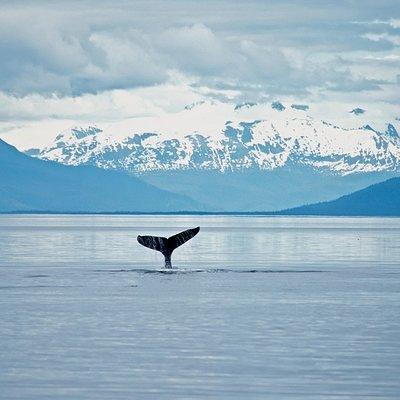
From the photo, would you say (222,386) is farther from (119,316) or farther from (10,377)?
(119,316)

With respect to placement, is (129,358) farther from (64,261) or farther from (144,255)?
(144,255)

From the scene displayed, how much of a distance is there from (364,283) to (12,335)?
→ 3235cm

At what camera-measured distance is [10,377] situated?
116 feet

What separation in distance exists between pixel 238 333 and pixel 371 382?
1087 cm

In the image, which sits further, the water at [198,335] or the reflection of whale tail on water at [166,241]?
the reflection of whale tail on water at [166,241]

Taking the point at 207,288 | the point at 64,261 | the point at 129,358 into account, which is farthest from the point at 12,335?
the point at 64,261

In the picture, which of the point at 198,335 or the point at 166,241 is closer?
the point at 198,335

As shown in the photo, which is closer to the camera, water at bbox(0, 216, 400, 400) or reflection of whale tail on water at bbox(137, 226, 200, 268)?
water at bbox(0, 216, 400, 400)

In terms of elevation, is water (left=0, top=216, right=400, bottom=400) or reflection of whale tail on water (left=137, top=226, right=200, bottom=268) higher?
reflection of whale tail on water (left=137, top=226, right=200, bottom=268)

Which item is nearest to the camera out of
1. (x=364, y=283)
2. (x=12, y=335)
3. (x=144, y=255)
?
(x=12, y=335)

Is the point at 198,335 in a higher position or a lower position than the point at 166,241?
lower

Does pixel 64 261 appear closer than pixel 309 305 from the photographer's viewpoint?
No

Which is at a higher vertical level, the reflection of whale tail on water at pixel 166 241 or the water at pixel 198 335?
the reflection of whale tail on water at pixel 166 241

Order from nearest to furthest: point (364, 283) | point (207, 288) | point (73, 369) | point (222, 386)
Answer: point (222, 386), point (73, 369), point (207, 288), point (364, 283)
